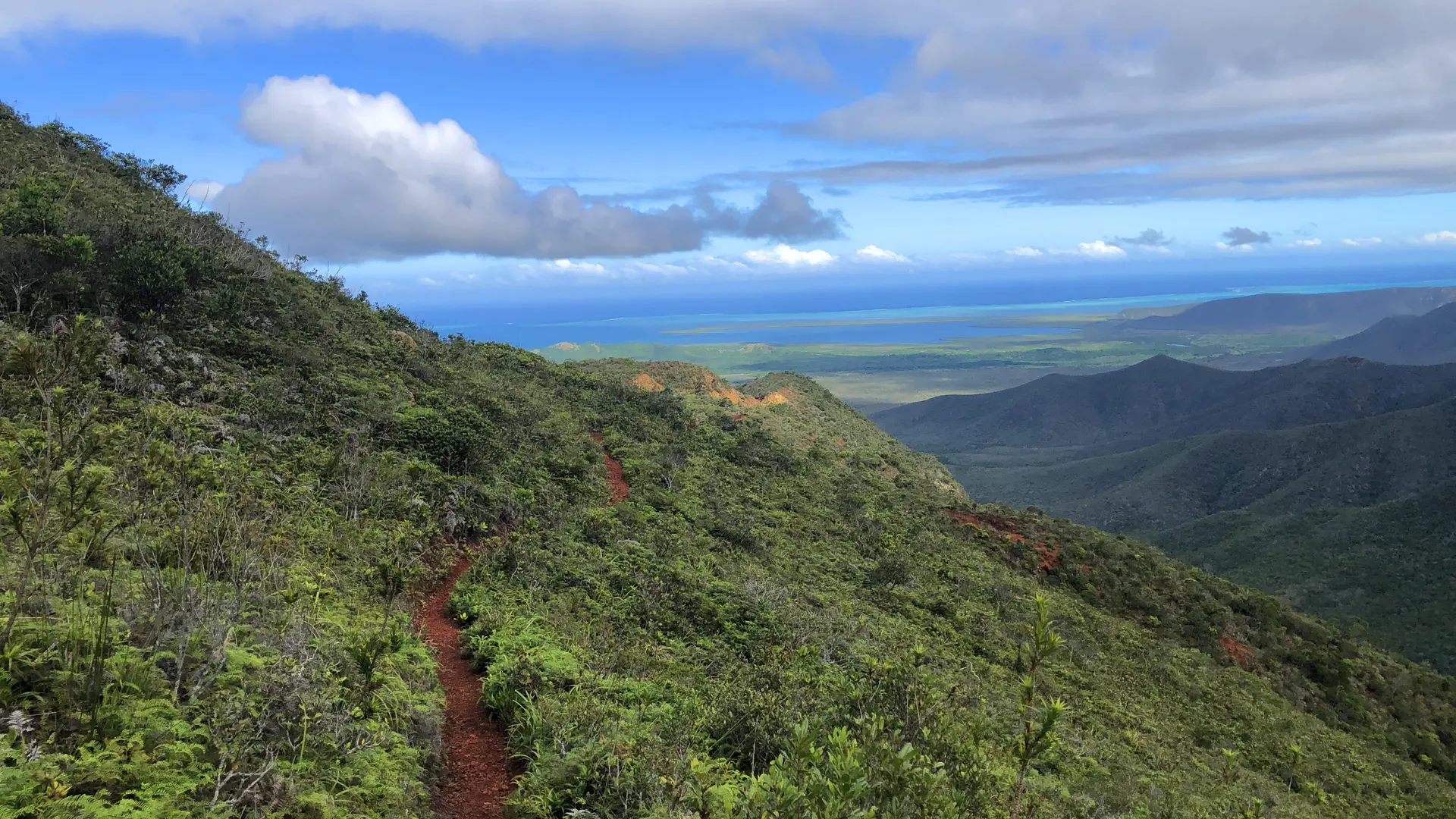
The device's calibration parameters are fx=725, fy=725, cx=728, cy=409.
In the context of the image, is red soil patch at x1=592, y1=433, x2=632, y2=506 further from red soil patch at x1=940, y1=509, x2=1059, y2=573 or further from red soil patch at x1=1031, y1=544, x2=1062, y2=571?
red soil patch at x1=1031, y1=544, x2=1062, y2=571

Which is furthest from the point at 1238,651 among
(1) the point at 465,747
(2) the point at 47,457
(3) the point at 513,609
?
(2) the point at 47,457

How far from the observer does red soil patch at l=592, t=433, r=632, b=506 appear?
61.3 feet

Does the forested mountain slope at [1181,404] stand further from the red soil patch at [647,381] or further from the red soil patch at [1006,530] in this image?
the red soil patch at [1006,530]

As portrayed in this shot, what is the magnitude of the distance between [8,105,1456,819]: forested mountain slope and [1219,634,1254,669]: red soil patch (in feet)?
0.50

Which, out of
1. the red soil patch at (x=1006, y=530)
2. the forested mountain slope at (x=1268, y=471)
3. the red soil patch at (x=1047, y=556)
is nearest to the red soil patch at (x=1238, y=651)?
the red soil patch at (x=1006, y=530)

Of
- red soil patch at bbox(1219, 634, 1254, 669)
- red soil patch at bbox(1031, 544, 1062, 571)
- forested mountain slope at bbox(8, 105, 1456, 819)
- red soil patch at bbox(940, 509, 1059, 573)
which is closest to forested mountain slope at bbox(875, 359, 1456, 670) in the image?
red soil patch at bbox(1219, 634, 1254, 669)

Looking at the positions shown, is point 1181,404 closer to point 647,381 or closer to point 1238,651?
point 647,381

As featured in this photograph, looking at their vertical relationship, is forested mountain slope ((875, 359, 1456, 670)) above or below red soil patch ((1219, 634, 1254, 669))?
below

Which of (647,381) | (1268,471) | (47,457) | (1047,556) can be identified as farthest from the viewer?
(1268,471)

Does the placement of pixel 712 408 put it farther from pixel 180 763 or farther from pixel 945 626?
pixel 180 763

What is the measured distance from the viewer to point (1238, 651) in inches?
1067

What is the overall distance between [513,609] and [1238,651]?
28288mm

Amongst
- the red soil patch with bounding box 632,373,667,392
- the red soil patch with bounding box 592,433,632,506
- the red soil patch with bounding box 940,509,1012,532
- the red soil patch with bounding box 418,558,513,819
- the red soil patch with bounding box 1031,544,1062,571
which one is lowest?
the red soil patch with bounding box 1031,544,1062,571

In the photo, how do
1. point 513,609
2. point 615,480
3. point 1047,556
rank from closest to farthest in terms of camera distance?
1. point 513,609
2. point 615,480
3. point 1047,556
